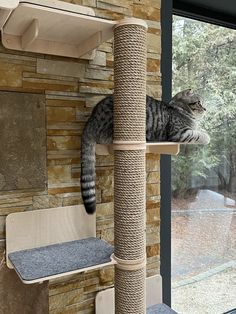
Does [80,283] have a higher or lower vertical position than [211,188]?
lower

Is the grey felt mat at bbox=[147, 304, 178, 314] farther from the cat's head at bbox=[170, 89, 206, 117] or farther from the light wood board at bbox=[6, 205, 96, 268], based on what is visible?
the cat's head at bbox=[170, 89, 206, 117]

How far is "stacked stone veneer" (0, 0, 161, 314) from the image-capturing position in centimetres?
132

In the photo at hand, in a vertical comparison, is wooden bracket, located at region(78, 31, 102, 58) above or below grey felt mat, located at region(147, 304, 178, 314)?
above

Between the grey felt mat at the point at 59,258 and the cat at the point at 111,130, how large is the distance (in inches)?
6.5

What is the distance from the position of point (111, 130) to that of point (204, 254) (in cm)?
127

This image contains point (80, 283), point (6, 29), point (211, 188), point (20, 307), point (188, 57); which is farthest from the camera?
point (211, 188)

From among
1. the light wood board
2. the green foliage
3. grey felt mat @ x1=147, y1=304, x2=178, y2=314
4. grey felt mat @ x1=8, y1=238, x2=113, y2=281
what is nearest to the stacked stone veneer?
the light wood board

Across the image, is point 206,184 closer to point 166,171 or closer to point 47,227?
point 166,171

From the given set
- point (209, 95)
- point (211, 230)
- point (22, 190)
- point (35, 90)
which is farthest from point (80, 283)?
point (209, 95)

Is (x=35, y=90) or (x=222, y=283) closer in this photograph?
(x=35, y=90)

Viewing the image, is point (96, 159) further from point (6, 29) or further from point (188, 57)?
point (188, 57)

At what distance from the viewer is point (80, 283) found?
1479 millimetres

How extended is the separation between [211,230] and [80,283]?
108cm

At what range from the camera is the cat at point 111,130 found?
4.48ft
